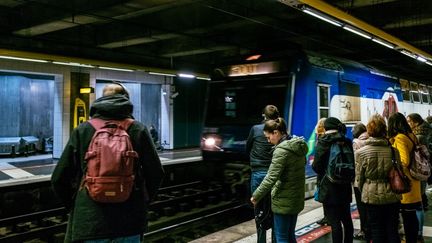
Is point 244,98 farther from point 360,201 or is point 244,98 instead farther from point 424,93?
point 424,93

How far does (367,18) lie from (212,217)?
823cm

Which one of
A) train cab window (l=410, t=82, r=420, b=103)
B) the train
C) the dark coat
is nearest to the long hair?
the dark coat

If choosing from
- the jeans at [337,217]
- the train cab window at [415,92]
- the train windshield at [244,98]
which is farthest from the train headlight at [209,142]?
the train cab window at [415,92]

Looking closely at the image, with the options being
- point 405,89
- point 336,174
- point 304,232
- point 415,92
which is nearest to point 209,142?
point 304,232

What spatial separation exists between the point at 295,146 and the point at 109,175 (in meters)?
1.98

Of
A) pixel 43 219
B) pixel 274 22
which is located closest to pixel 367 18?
pixel 274 22

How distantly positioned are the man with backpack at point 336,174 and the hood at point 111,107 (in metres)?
2.50

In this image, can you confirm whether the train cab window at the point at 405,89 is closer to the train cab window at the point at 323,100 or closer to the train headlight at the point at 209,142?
the train cab window at the point at 323,100

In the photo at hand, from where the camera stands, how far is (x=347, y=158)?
4.20 m

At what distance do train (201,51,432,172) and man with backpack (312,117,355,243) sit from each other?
272 centimetres

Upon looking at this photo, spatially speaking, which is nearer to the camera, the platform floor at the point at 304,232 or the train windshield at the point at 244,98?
the platform floor at the point at 304,232

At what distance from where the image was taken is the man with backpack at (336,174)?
13.7ft

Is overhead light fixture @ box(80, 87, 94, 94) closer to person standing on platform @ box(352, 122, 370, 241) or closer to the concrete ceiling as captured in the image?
the concrete ceiling

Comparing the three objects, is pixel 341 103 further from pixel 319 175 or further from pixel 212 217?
pixel 319 175
